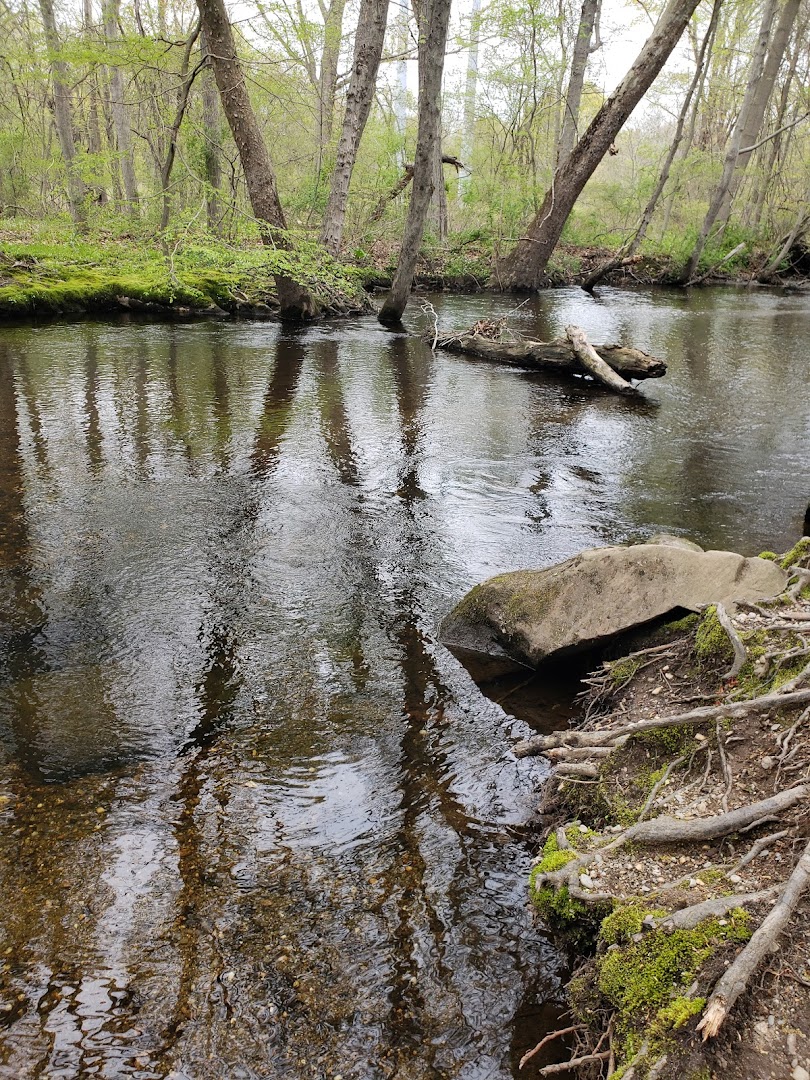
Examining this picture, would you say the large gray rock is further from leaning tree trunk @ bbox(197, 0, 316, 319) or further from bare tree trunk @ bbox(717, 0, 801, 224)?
bare tree trunk @ bbox(717, 0, 801, 224)

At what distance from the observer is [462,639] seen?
4727 mm

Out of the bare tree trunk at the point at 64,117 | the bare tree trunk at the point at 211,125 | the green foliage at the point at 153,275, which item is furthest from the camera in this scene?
the bare tree trunk at the point at 211,125

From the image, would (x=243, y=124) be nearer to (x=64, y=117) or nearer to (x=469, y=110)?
(x=64, y=117)

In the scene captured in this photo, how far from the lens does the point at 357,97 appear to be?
14695mm

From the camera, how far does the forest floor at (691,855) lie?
184 centimetres

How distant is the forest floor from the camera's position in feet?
6.04

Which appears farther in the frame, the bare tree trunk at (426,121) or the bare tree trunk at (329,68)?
the bare tree trunk at (329,68)

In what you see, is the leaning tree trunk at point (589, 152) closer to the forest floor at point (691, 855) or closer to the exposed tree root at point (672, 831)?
the forest floor at point (691, 855)

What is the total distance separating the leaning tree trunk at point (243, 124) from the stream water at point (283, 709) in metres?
6.12

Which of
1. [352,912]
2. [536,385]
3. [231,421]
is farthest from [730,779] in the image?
[536,385]

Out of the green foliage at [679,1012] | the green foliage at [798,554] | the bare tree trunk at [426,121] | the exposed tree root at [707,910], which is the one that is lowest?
the green foliage at [679,1012]

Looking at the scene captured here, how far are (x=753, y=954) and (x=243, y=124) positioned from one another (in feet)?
50.3

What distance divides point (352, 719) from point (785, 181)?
2936 cm

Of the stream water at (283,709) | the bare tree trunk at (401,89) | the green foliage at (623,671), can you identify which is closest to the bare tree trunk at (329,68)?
the bare tree trunk at (401,89)
